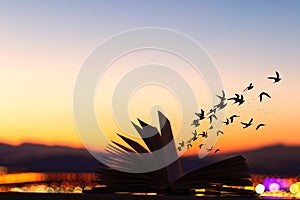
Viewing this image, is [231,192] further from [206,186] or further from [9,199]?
[9,199]

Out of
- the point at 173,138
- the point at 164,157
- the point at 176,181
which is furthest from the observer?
the point at 173,138

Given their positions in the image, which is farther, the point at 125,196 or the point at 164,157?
the point at 164,157

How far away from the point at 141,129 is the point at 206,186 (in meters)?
3.14

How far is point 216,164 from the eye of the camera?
20.7 meters

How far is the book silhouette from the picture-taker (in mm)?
20047

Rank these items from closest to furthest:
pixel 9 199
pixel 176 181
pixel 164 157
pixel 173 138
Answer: pixel 9 199 < pixel 176 181 < pixel 164 157 < pixel 173 138

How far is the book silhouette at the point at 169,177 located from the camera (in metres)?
20.0

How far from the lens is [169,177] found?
66.5 feet

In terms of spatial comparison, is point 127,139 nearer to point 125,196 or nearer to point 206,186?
point 206,186

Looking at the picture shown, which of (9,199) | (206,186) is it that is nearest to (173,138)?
(206,186)

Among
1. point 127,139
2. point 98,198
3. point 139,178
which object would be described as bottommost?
point 98,198

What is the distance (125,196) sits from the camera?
16.9 metres

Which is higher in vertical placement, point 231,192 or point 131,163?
point 131,163

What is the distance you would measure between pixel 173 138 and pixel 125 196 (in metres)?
6.31
